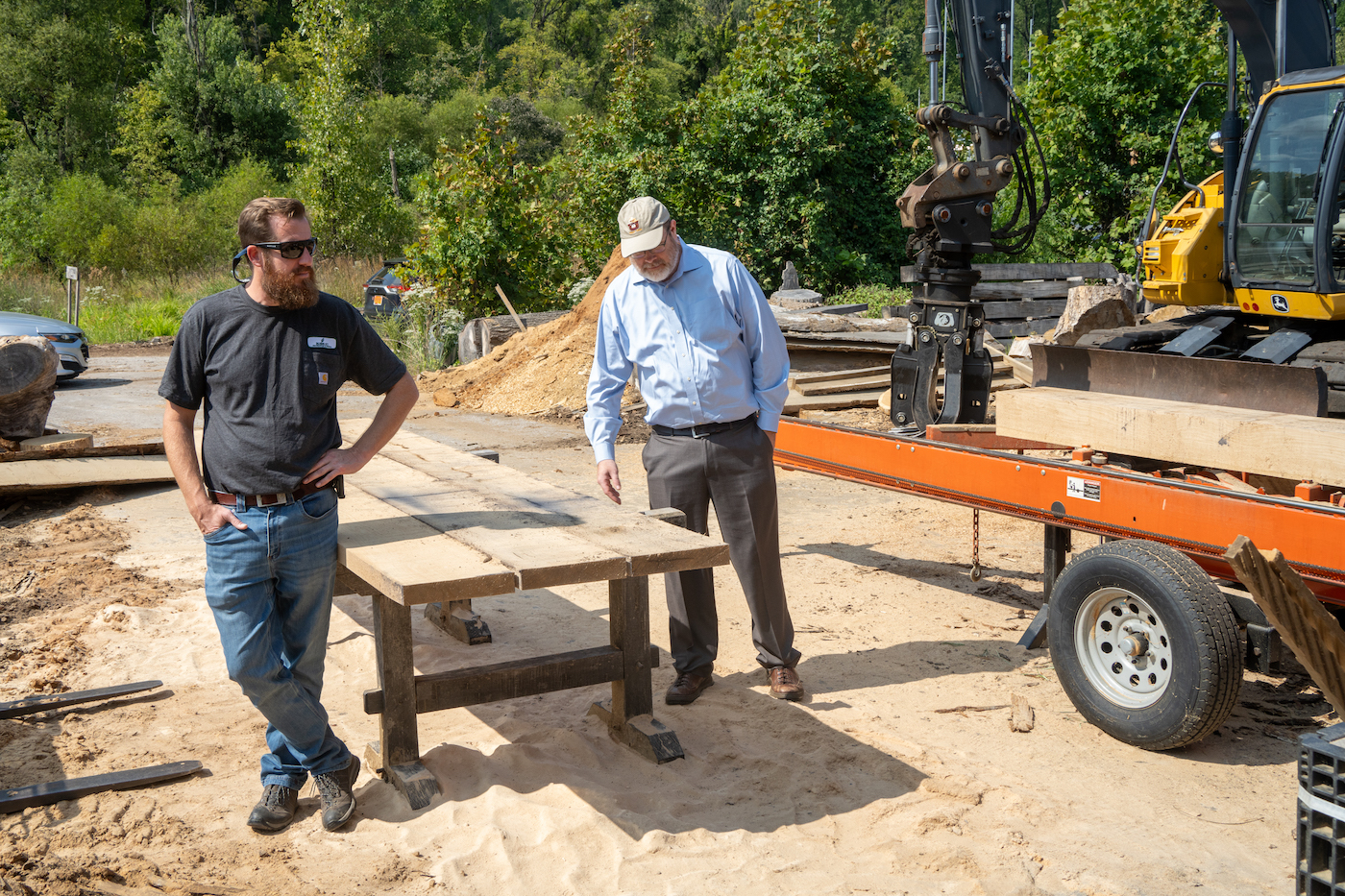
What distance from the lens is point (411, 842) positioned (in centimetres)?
345

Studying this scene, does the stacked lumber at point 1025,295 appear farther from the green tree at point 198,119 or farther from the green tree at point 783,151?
the green tree at point 198,119

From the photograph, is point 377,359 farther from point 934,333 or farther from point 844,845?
point 934,333

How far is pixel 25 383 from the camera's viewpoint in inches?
319

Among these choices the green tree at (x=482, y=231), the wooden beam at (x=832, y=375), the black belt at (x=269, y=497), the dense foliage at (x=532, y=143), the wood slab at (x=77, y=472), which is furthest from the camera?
the dense foliage at (x=532, y=143)

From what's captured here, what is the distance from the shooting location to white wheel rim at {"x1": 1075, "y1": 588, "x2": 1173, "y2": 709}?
162 inches

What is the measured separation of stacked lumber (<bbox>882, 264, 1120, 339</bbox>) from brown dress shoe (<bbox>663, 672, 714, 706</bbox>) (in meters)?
11.8

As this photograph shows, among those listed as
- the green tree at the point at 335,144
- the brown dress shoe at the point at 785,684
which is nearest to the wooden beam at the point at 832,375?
the brown dress shoe at the point at 785,684

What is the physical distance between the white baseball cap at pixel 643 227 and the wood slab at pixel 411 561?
133 cm

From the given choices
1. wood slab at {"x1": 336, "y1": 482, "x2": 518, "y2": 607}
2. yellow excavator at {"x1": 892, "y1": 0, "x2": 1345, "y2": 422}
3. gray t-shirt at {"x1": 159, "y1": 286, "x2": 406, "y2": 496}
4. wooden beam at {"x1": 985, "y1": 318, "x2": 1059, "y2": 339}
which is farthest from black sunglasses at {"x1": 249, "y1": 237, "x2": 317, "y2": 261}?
wooden beam at {"x1": 985, "y1": 318, "x2": 1059, "y2": 339}

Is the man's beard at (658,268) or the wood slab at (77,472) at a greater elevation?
the man's beard at (658,268)

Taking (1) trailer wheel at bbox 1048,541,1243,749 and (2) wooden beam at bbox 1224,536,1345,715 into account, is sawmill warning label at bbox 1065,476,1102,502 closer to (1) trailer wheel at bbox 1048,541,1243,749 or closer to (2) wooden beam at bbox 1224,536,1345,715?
(1) trailer wheel at bbox 1048,541,1243,749

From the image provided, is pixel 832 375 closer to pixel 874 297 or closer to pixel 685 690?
pixel 685 690

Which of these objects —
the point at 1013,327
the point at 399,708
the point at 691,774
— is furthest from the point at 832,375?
the point at 399,708

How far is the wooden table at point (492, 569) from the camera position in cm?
319
